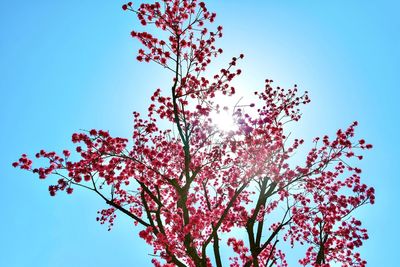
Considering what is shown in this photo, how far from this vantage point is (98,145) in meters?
10.9

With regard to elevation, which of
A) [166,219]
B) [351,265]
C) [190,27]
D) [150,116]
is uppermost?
[190,27]

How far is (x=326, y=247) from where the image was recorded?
14594 millimetres

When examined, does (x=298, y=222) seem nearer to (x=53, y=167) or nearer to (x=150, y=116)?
(x=150, y=116)

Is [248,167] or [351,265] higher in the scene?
[248,167]

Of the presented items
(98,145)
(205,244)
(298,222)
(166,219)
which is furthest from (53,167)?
(298,222)

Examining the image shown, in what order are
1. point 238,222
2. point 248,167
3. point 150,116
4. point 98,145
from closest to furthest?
point 98,145
point 248,167
point 150,116
point 238,222

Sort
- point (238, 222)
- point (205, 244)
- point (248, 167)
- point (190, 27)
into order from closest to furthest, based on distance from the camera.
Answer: point (205, 244) → point (190, 27) → point (248, 167) → point (238, 222)

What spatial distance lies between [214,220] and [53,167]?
6358 millimetres

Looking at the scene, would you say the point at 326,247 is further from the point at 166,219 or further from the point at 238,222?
the point at 166,219

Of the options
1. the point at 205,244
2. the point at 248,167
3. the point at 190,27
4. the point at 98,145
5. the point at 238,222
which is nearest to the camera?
the point at 205,244

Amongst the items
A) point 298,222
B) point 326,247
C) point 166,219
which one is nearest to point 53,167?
point 166,219

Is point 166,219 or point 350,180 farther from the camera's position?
point 350,180

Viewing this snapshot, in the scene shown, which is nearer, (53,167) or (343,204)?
(53,167)

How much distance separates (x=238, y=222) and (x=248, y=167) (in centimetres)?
338
